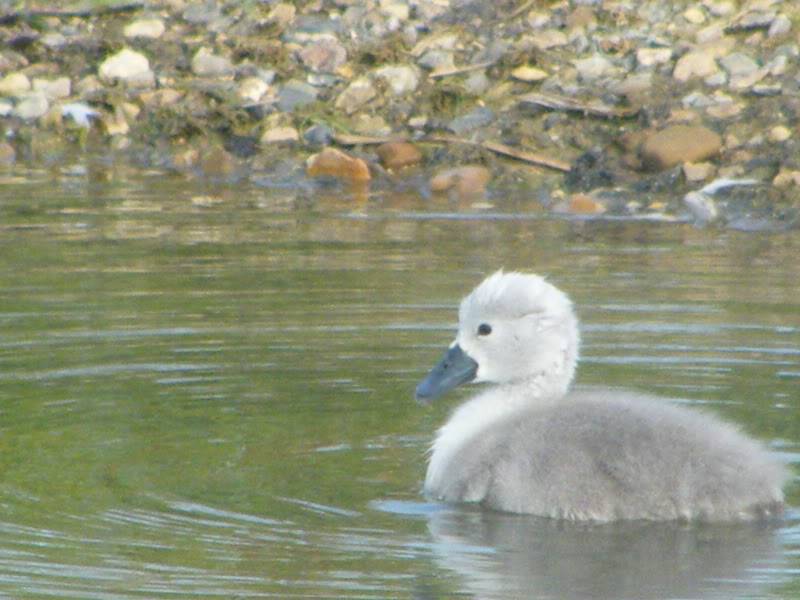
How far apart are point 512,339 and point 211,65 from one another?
9.85 metres

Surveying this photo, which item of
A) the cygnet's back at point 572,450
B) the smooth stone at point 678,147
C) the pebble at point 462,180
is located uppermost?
the smooth stone at point 678,147

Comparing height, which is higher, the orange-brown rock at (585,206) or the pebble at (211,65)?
the pebble at (211,65)

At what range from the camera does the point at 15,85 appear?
17.1m

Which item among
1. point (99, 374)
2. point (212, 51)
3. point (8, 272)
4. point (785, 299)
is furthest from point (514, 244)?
point (212, 51)

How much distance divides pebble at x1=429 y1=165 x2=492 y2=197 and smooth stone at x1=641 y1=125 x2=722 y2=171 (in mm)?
1210

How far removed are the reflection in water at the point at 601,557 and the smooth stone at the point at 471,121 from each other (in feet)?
28.3

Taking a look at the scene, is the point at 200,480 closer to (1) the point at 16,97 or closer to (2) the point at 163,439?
(2) the point at 163,439

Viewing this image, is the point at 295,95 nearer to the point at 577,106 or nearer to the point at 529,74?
the point at 529,74

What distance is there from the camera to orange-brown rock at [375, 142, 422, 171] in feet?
49.1

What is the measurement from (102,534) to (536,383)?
1860mm

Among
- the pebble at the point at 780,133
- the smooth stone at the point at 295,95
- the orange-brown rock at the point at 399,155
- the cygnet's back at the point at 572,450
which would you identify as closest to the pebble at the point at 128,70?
the smooth stone at the point at 295,95

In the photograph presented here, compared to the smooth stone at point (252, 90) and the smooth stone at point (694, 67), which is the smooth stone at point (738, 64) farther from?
the smooth stone at point (252, 90)

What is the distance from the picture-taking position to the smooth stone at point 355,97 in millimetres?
15828

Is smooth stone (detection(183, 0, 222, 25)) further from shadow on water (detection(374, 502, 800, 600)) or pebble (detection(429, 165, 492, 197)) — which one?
shadow on water (detection(374, 502, 800, 600))
